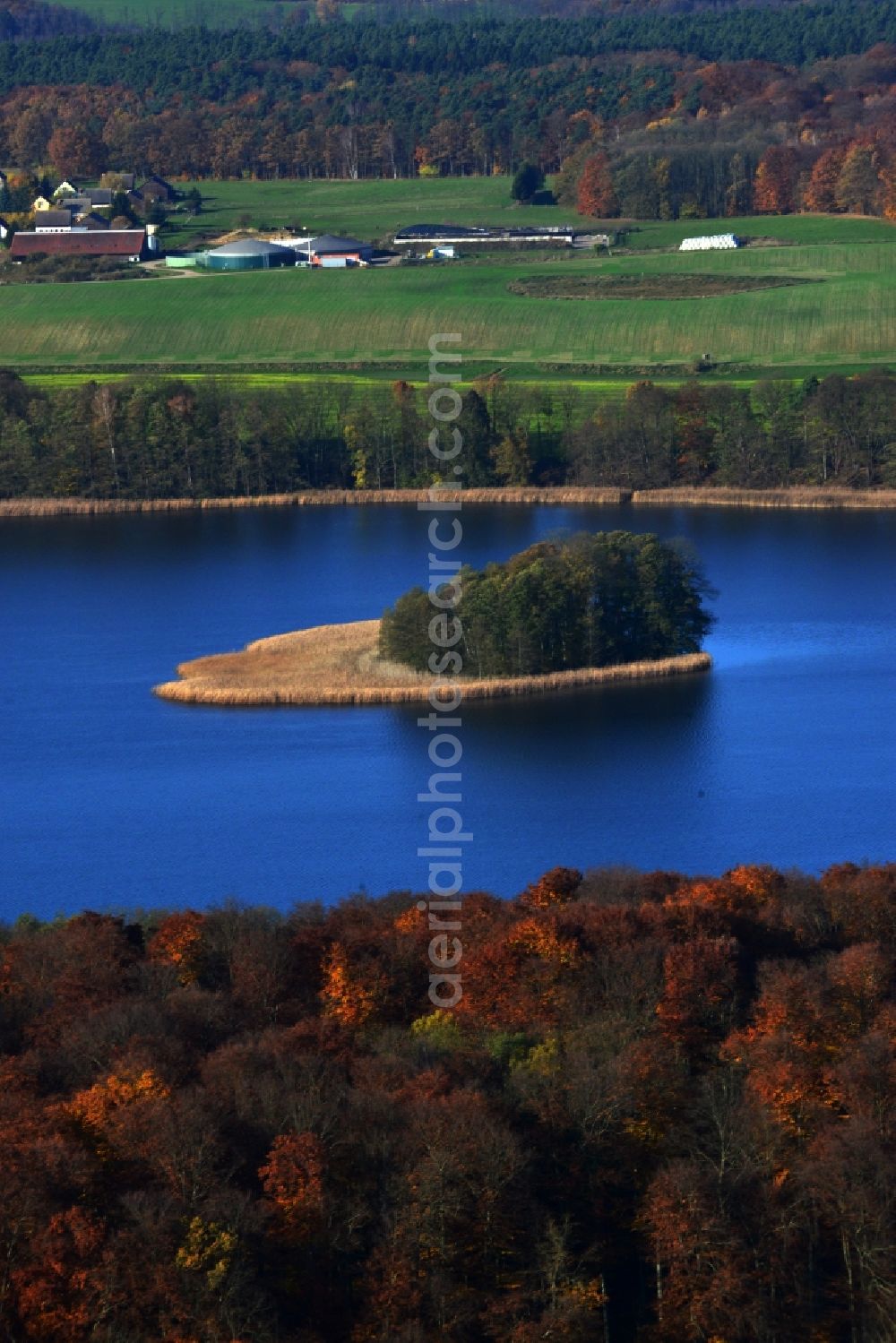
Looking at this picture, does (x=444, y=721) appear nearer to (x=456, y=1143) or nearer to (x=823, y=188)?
(x=456, y=1143)

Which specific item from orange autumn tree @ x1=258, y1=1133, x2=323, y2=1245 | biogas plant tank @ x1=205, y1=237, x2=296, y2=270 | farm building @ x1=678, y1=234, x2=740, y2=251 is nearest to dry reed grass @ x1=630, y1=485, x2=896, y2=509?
farm building @ x1=678, y1=234, x2=740, y2=251

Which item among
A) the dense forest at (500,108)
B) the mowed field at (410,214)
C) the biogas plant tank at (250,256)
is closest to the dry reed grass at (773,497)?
the mowed field at (410,214)

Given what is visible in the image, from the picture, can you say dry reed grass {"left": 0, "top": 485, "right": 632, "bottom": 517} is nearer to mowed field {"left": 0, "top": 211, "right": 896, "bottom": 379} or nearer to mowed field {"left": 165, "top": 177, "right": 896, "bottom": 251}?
mowed field {"left": 0, "top": 211, "right": 896, "bottom": 379}

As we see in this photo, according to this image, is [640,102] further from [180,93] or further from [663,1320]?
[663,1320]

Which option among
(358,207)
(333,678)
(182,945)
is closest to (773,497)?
(333,678)

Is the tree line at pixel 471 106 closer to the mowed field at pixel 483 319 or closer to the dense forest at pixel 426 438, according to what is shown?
the mowed field at pixel 483 319

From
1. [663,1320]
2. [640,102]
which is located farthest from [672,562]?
[640,102]
